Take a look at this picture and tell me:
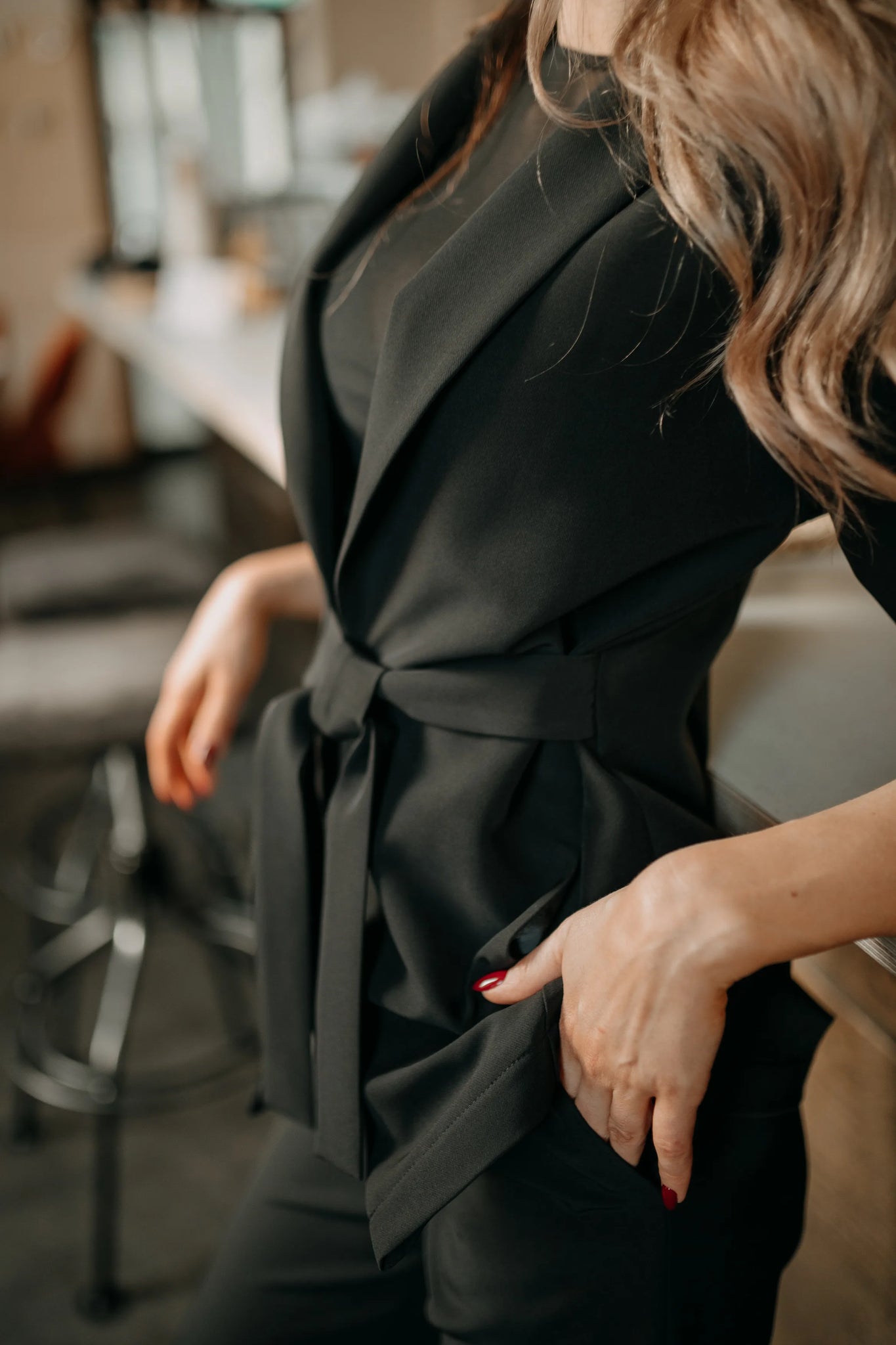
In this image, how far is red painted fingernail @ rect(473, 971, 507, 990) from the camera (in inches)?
25.9

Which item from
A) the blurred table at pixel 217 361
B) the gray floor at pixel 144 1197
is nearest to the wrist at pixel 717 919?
the blurred table at pixel 217 361

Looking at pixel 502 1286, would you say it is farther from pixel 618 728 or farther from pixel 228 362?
pixel 228 362

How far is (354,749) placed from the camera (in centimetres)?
74

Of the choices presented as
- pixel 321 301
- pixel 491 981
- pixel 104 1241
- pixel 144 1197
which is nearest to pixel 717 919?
pixel 491 981

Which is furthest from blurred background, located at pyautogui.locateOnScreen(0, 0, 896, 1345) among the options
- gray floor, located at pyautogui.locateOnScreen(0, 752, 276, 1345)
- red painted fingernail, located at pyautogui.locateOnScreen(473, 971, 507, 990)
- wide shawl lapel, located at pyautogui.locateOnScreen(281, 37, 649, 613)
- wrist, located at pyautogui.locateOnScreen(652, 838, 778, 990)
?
wide shawl lapel, located at pyautogui.locateOnScreen(281, 37, 649, 613)

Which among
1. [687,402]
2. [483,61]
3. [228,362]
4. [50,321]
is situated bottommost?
[50,321]

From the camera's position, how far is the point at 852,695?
2.66 ft

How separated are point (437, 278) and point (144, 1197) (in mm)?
1483

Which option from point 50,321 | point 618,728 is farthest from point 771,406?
point 50,321

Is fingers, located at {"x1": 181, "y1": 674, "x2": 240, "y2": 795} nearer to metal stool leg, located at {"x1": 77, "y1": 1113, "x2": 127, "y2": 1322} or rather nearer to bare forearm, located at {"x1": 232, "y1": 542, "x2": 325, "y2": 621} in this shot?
bare forearm, located at {"x1": 232, "y1": 542, "x2": 325, "y2": 621}

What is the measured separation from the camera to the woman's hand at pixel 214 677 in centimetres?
99

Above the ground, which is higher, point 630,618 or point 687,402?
point 687,402

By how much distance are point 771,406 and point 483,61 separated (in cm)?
38

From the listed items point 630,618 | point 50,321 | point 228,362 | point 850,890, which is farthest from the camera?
point 50,321
